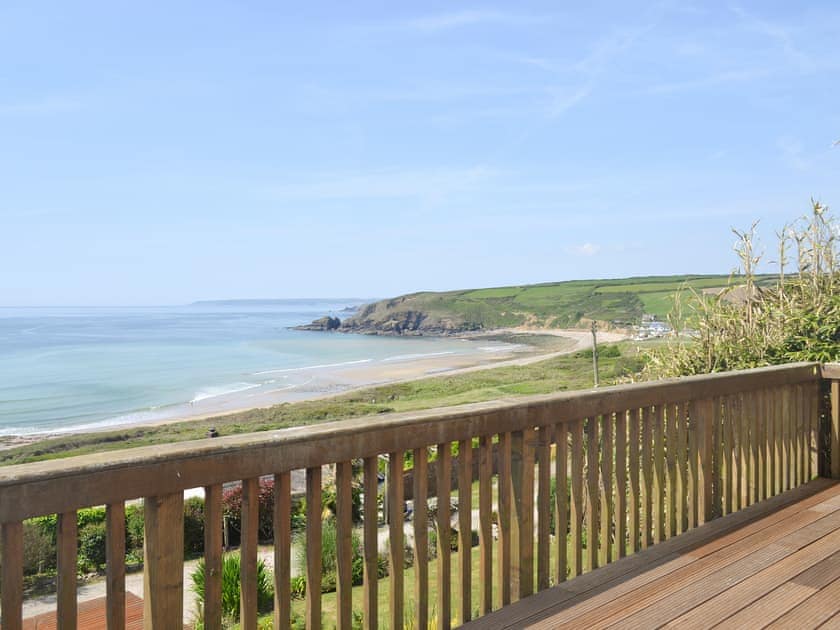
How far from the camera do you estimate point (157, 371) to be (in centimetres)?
5488

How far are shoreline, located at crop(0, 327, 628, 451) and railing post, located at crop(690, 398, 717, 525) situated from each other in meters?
32.5

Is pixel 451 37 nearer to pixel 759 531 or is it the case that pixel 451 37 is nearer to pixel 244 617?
pixel 759 531

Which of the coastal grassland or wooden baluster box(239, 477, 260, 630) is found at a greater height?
wooden baluster box(239, 477, 260, 630)

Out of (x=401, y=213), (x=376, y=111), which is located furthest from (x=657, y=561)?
(x=401, y=213)

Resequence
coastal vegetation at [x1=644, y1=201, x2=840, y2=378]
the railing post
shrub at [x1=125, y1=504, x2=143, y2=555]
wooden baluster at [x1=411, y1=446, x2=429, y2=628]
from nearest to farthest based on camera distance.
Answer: wooden baluster at [x1=411, y1=446, x2=429, y2=628] → the railing post → coastal vegetation at [x1=644, y1=201, x2=840, y2=378] → shrub at [x1=125, y1=504, x2=143, y2=555]

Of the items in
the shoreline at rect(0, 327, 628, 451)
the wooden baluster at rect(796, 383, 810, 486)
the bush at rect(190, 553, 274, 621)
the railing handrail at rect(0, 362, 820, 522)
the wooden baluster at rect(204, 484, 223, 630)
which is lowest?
the shoreline at rect(0, 327, 628, 451)

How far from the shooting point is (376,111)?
4056 centimetres

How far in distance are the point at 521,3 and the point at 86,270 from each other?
575ft

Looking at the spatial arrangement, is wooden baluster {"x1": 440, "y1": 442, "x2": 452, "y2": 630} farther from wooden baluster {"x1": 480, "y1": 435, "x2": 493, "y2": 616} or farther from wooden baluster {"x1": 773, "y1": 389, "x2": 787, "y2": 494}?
wooden baluster {"x1": 773, "y1": 389, "x2": 787, "y2": 494}

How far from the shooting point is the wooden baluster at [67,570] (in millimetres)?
1351

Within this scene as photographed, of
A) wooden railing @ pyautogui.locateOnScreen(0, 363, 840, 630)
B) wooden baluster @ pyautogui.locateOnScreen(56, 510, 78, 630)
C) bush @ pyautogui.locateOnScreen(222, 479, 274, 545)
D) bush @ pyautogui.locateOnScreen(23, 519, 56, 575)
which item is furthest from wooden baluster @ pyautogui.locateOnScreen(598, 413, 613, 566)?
bush @ pyautogui.locateOnScreen(222, 479, 274, 545)

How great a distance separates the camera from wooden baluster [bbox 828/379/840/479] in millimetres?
4152

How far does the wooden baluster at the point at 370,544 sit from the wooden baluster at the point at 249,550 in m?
0.34

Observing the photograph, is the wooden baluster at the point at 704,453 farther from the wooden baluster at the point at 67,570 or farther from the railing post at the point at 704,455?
the wooden baluster at the point at 67,570
